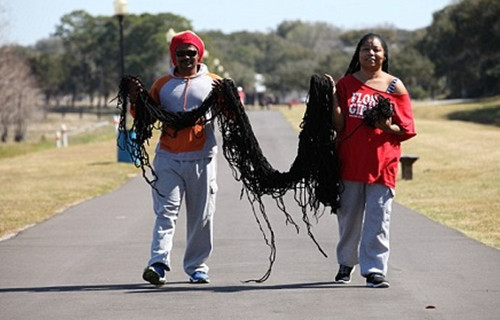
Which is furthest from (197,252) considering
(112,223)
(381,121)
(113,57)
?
(113,57)

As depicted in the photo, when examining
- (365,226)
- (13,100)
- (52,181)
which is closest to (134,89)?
(365,226)

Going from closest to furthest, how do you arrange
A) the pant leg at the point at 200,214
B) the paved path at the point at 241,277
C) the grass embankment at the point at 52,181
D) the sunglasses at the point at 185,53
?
the paved path at the point at 241,277
the sunglasses at the point at 185,53
the pant leg at the point at 200,214
the grass embankment at the point at 52,181

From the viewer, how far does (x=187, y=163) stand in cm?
960

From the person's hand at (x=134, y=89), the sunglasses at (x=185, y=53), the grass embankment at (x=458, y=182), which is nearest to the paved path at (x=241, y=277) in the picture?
the grass embankment at (x=458, y=182)

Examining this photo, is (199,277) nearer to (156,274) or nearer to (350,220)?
(156,274)

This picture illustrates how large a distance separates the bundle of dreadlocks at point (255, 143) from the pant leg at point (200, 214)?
32cm

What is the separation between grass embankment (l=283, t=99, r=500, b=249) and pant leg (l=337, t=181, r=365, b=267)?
2891 millimetres

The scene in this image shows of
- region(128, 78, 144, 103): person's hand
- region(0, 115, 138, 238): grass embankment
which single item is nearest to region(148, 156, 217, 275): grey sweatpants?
region(128, 78, 144, 103): person's hand

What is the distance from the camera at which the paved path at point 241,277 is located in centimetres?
823

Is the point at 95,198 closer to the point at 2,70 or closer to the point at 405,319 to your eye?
the point at 405,319

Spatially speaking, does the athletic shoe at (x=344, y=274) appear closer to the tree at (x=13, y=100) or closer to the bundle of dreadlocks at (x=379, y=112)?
the bundle of dreadlocks at (x=379, y=112)

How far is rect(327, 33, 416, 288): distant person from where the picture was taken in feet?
30.6

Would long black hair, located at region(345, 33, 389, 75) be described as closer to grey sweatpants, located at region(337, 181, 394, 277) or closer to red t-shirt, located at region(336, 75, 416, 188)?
red t-shirt, located at region(336, 75, 416, 188)

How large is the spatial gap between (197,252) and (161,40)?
359 ft
